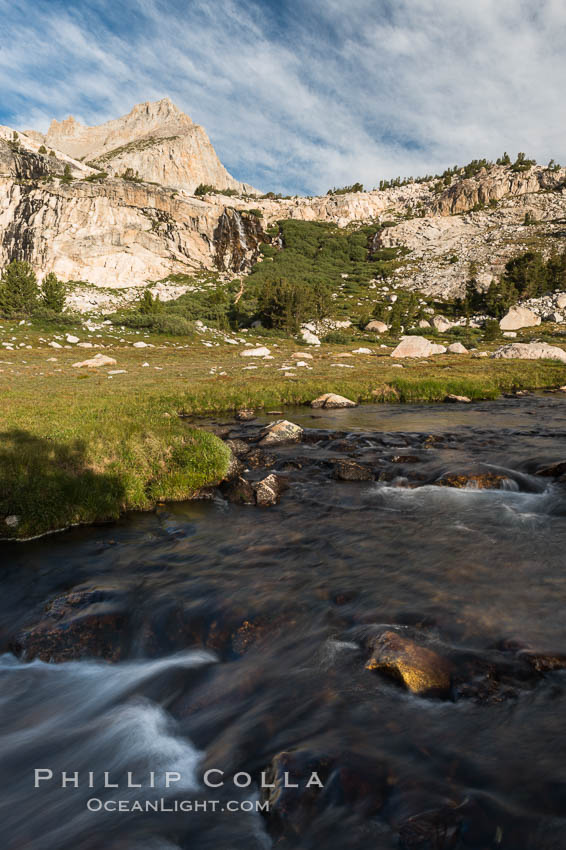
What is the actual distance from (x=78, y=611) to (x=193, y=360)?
3975 cm

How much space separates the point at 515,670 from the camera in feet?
15.1

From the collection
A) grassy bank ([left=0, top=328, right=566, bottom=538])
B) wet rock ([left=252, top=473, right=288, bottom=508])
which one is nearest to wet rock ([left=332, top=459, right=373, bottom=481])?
wet rock ([left=252, top=473, right=288, bottom=508])

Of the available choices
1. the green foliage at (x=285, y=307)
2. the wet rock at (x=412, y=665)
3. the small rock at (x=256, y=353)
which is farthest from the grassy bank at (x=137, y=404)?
the green foliage at (x=285, y=307)

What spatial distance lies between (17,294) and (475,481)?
3026 inches

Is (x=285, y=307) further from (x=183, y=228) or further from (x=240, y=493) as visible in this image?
(x=183, y=228)

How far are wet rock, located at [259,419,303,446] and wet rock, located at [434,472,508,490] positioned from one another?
637cm

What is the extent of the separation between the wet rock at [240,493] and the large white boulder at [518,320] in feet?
262

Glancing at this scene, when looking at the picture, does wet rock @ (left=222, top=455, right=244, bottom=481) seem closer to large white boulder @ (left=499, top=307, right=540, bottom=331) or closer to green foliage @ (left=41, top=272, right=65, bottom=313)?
green foliage @ (left=41, top=272, right=65, bottom=313)

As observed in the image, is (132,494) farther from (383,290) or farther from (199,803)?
(383,290)

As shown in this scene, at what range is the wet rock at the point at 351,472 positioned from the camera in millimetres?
12188

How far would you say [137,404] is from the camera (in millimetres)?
19375

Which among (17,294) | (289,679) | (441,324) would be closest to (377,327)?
(441,324)

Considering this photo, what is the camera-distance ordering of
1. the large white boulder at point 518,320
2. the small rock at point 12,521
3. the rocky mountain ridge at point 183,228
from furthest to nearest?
the rocky mountain ridge at point 183,228
the large white boulder at point 518,320
the small rock at point 12,521

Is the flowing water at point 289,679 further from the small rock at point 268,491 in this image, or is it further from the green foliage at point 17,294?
the green foliage at point 17,294
